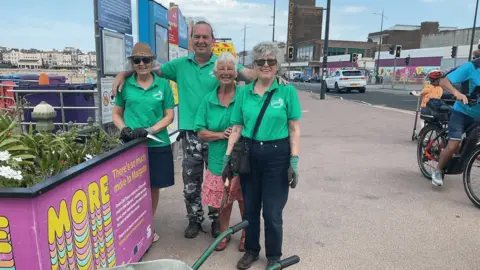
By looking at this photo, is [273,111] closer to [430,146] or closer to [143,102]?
[143,102]

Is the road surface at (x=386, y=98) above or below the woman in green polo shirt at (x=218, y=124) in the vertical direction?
below

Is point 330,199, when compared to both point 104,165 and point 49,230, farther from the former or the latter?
point 49,230

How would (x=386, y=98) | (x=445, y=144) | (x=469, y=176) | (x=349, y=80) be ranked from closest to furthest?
(x=469, y=176), (x=445, y=144), (x=386, y=98), (x=349, y=80)

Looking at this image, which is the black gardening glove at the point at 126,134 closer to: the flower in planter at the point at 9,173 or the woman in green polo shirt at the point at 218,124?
the woman in green polo shirt at the point at 218,124

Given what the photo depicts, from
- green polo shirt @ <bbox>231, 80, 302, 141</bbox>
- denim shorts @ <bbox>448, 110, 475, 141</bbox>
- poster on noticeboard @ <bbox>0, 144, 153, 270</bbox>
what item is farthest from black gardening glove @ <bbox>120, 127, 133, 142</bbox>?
denim shorts @ <bbox>448, 110, 475, 141</bbox>

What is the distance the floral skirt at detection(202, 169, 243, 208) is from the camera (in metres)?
3.33

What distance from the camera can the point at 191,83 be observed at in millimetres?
3467

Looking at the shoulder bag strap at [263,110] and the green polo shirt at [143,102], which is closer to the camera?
the shoulder bag strap at [263,110]

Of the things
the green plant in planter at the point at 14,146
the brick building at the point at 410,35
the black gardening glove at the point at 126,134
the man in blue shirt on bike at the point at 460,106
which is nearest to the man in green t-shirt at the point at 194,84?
the black gardening glove at the point at 126,134

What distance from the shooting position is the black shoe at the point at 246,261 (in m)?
3.16

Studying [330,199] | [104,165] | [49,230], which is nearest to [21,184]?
[49,230]

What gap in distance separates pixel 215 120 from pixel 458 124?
3327mm

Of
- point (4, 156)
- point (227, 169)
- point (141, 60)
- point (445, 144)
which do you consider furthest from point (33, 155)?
point (445, 144)

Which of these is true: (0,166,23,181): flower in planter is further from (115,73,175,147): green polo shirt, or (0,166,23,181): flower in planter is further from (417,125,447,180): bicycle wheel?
A: (417,125,447,180): bicycle wheel
